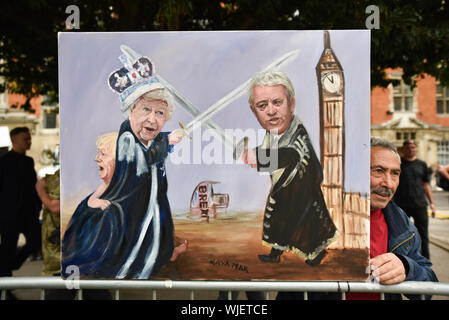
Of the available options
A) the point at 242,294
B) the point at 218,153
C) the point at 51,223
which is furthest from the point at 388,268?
the point at 242,294

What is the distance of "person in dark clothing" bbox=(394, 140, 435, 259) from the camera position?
5.65 meters

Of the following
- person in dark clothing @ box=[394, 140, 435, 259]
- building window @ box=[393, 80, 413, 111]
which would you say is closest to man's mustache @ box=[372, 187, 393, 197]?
person in dark clothing @ box=[394, 140, 435, 259]

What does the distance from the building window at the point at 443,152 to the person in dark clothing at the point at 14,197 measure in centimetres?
3032

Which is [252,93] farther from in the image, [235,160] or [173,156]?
[173,156]

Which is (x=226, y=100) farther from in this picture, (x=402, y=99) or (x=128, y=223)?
(x=402, y=99)

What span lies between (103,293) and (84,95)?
1339 mm

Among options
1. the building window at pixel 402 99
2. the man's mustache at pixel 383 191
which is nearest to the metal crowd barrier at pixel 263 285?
the man's mustache at pixel 383 191

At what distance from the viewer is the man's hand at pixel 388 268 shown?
6.36ft

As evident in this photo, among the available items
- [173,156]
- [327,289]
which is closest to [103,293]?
[173,156]

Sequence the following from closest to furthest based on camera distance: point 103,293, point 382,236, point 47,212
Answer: point 382,236, point 103,293, point 47,212

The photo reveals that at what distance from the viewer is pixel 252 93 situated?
1852 mm

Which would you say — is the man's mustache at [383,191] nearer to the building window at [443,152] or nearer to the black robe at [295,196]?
the black robe at [295,196]

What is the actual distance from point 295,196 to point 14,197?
11.3ft

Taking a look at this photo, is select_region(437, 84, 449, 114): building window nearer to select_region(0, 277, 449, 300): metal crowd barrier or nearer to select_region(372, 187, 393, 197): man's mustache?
select_region(372, 187, 393, 197): man's mustache
